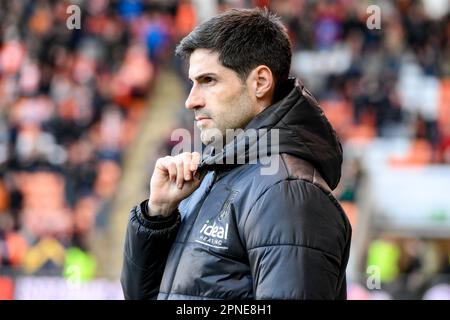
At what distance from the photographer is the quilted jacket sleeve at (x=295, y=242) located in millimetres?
2205

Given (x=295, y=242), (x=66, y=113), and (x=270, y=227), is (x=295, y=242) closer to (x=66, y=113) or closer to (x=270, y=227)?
(x=270, y=227)

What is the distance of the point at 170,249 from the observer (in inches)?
103

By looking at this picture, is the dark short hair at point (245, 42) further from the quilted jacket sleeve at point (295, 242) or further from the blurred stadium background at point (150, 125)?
the blurred stadium background at point (150, 125)

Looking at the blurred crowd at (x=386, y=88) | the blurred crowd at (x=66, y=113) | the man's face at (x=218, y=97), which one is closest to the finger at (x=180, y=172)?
the man's face at (x=218, y=97)

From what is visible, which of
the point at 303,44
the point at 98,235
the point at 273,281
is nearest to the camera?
the point at 273,281

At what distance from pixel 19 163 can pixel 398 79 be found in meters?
5.03

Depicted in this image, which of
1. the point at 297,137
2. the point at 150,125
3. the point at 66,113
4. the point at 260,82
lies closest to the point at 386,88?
the point at 150,125

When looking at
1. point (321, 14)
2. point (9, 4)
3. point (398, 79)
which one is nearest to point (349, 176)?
point (398, 79)

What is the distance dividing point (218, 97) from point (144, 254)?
506mm

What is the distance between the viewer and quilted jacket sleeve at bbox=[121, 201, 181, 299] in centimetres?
265

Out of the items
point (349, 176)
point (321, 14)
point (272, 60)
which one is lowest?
point (349, 176)

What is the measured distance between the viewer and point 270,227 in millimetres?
2256

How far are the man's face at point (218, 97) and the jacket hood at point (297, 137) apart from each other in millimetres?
71

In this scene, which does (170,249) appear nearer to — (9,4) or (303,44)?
(303,44)
